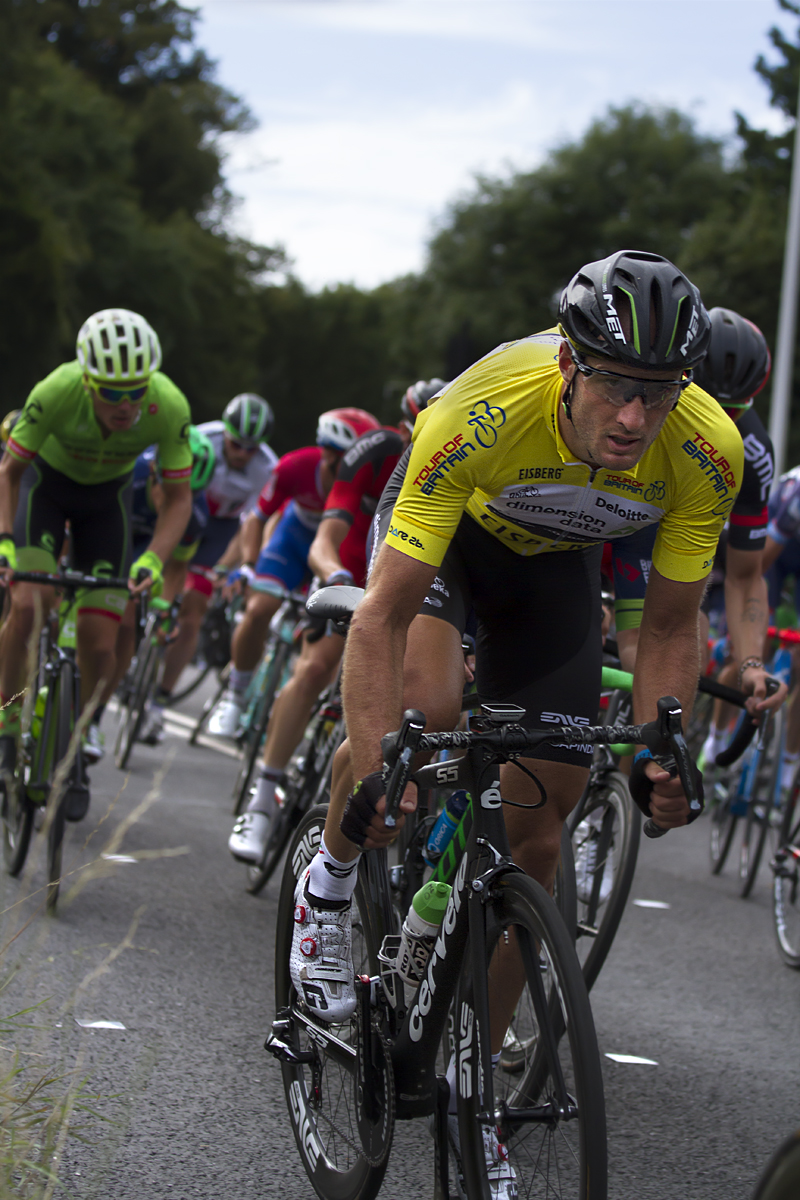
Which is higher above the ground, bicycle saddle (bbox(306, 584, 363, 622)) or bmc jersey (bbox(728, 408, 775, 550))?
bmc jersey (bbox(728, 408, 775, 550))

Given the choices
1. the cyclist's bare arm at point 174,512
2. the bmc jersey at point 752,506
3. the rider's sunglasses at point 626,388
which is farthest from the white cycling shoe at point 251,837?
the rider's sunglasses at point 626,388

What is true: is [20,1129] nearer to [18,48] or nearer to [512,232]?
[18,48]

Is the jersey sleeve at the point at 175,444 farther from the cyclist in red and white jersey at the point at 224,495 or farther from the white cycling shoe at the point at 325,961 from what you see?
the white cycling shoe at the point at 325,961

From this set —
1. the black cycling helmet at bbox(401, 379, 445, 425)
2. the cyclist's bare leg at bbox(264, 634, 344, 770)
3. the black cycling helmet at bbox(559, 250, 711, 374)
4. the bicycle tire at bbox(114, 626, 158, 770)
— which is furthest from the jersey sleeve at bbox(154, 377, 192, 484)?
the black cycling helmet at bbox(559, 250, 711, 374)

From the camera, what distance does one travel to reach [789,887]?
5988 mm

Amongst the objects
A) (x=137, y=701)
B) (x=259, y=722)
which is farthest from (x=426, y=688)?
(x=137, y=701)

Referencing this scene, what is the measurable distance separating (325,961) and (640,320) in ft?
5.15

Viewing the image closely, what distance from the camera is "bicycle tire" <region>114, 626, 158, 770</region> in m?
8.97

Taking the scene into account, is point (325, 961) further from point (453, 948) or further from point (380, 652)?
point (380, 652)

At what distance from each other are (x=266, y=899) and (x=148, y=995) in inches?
63.1

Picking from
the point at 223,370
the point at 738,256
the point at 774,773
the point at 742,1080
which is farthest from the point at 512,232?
the point at 742,1080

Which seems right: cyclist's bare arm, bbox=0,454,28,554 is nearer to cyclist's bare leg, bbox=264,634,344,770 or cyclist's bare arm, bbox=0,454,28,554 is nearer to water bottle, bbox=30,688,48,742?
water bottle, bbox=30,688,48,742

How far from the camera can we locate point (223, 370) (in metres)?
44.2

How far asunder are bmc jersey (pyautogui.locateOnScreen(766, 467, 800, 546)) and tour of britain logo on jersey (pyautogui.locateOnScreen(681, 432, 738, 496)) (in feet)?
15.7
